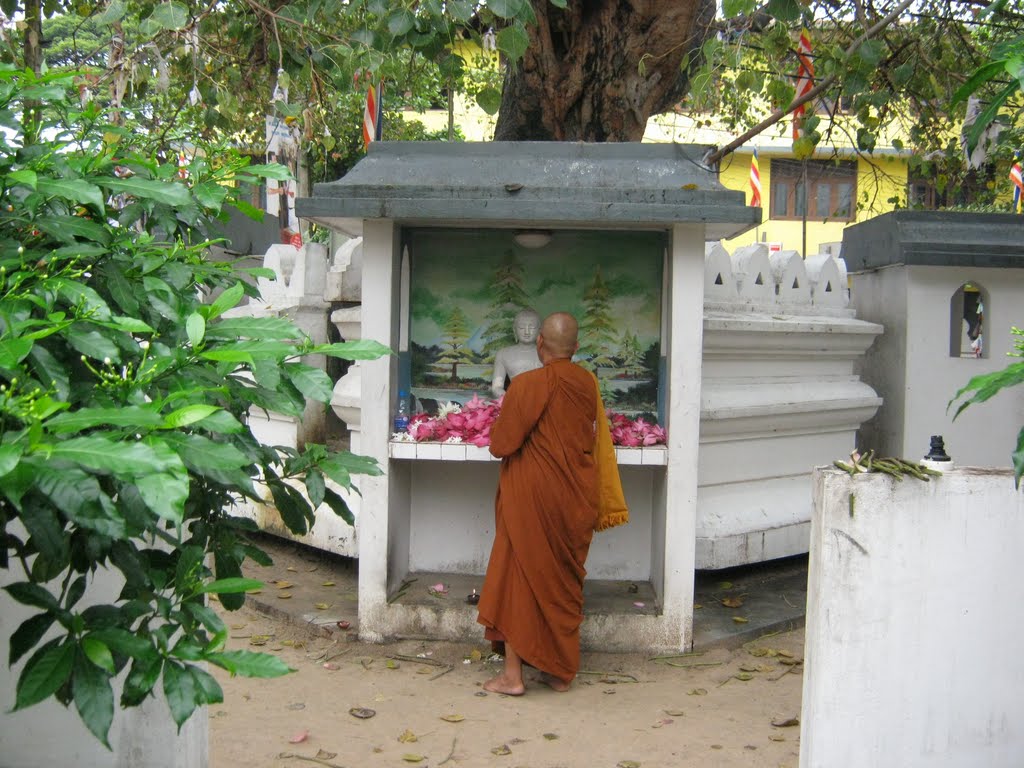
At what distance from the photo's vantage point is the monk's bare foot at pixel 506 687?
4699 millimetres

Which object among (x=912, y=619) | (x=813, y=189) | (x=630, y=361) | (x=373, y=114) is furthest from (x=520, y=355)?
(x=813, y=189)

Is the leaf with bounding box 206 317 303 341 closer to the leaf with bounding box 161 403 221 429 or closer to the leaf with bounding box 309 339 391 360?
the leaf with bounding box 309 339 391 360

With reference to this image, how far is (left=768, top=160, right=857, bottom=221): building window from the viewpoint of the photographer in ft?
81.7

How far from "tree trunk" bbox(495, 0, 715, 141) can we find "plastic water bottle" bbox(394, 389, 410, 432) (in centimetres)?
234

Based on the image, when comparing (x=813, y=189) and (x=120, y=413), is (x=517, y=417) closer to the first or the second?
(x=120, y=413)

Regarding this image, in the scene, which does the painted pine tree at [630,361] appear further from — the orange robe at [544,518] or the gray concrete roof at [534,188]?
the orange robe at [544,518]

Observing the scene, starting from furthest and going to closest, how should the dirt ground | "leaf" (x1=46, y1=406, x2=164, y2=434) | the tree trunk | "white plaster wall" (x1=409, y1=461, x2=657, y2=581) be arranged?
the tree trunk, "white plaster wall" (x1=409, y1=461, x2=657, y2=581), the dirt ground, "leaf" (x1=46, y1=406, x2=164, y2=434)

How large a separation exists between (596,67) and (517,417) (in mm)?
2940

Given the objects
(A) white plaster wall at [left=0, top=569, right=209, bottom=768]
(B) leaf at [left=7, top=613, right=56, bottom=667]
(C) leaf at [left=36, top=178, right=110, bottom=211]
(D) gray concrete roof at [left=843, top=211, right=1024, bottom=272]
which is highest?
(D) gray concrete roof at [left=843, top=211, right=1024, bottom=272]

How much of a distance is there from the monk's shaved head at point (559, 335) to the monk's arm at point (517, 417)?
8.1 inches

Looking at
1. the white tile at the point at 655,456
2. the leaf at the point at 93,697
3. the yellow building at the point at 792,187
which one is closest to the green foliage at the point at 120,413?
the leaf at the point at 93,697

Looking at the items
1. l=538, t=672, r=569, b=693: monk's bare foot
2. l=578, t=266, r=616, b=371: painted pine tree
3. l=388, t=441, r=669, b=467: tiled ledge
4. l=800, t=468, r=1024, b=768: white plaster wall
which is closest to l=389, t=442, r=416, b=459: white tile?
l=388, t=441, r=669, b=467: tiled ledge

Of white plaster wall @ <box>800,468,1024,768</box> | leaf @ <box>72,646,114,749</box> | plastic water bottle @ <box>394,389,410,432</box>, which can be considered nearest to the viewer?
leaf @ <box>72,646,114,749</box>

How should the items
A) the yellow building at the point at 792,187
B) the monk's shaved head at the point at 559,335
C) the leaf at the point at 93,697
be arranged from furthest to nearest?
the yellow building at the point at 792,187
the monk's shaved head at the point at 559,335
the leaf at the point at 93,697
